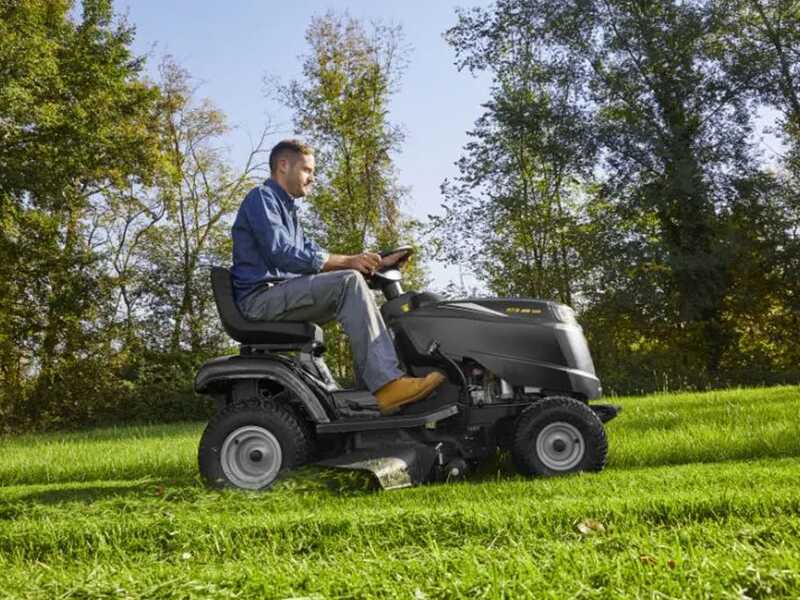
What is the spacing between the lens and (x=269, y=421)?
477 cm

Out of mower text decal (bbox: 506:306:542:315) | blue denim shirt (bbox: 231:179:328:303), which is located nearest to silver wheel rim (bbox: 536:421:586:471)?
mower text decal (bbox: 506:306:542:315)

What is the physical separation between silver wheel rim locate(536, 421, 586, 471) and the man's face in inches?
78.5

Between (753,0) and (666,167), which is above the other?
(753,0)

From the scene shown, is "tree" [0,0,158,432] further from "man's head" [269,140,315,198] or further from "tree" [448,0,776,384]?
"man's head" [269,140,315,198]

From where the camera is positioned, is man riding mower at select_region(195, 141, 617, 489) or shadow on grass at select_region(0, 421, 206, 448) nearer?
man riding mower at select_region(195, 141, 617, 489)

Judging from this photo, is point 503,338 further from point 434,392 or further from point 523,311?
point 434,392

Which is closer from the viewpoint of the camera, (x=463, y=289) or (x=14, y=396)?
(x=14, y=396)

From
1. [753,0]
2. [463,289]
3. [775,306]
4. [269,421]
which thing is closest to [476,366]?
[269,421]

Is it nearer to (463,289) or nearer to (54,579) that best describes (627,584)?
(54,579)

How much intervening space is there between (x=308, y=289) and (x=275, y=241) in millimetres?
332

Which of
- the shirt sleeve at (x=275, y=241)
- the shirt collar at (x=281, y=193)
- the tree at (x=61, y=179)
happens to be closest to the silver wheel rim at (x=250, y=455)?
the shirt sleeve at (x=275, y=241)

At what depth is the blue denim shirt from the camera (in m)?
4.86

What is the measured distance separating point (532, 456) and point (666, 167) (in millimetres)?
17216

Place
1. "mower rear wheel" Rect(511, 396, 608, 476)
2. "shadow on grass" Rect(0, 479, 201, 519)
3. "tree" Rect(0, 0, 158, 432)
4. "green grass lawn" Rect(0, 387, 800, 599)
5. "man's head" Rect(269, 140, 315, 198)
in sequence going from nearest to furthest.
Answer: "green grass lawn" Rect(0, 387, 800, 599) < "shadow on grass" Rect(0, 479, 201, 519) < "mower rear wheel" Rect(511, 396, 608, 476) < "man's head" Rect(269, 140, 315, 198) < "tree" Rect(0, 0, 158, 432)
